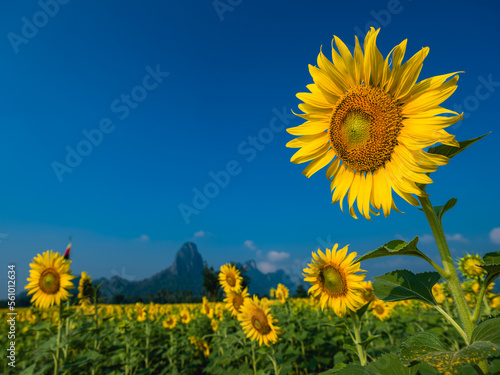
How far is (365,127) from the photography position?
61.9 inches

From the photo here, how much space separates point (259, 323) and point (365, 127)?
15.1 feet

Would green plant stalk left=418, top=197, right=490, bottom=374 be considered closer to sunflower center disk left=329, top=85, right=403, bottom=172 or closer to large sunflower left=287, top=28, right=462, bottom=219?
large sunflower left=287, top=28, right=462, bottom=219

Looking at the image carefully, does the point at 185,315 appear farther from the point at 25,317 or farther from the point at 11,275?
the point at 25,317

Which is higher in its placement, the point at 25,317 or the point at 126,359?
the point at 25,317

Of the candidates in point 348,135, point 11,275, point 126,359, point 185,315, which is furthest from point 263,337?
point 185,315

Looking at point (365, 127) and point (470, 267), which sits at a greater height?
point (365, 127)

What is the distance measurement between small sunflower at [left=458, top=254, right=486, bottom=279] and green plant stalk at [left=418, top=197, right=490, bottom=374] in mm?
3490

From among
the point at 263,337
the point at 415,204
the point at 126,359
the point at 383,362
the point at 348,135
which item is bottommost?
the point at 126,359

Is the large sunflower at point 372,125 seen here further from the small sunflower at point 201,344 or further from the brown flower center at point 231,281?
the small sunflower at point 201,344

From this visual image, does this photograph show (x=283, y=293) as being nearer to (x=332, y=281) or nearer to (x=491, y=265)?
(x=332, y=281)

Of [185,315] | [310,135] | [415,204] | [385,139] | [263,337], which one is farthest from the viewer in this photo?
[185,315]

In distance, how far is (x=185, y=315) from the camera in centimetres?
1193

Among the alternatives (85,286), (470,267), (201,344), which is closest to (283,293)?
(201,344)

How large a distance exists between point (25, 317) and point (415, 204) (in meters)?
18.7
